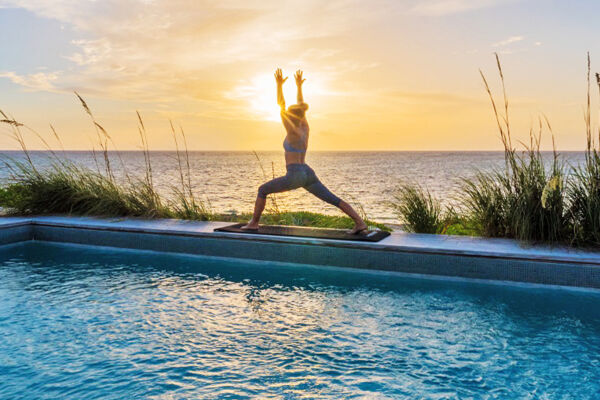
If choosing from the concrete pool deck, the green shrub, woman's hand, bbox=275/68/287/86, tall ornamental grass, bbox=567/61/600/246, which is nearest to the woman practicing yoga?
woman's hand, bbox=275/68/287/86

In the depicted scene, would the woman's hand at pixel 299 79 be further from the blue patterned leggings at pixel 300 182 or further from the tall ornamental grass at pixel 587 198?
the tall ornamental grass at pixel 587 198

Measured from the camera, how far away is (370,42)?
12.1 m

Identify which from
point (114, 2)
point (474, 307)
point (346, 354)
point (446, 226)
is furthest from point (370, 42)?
point (346, 354)

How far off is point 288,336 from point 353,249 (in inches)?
68.4

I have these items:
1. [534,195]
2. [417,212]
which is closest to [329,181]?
[417,212]

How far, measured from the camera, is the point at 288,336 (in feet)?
10.6

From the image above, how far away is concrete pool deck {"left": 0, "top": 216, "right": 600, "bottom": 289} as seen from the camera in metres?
4.23

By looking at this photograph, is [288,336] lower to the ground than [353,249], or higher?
lower

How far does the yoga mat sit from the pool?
376 millimetres

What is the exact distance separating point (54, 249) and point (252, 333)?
12.5 ft

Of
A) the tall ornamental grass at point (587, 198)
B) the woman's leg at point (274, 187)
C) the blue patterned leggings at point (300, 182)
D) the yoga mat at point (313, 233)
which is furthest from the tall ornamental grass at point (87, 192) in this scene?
the tall ornamental grass at point (587, 198)

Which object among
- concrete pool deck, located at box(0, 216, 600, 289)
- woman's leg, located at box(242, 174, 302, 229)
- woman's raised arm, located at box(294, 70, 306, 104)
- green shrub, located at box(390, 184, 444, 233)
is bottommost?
concrete pool deck, located at box(0, 216, 600, 289)

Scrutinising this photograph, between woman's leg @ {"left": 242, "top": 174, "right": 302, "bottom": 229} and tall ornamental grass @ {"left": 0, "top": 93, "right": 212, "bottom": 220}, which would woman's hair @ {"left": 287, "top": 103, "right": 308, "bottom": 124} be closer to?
woman's leg @ {"left": 242, "top": 174, "right": 302, "bottom": 229}

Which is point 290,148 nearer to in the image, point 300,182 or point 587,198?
point 300,182
